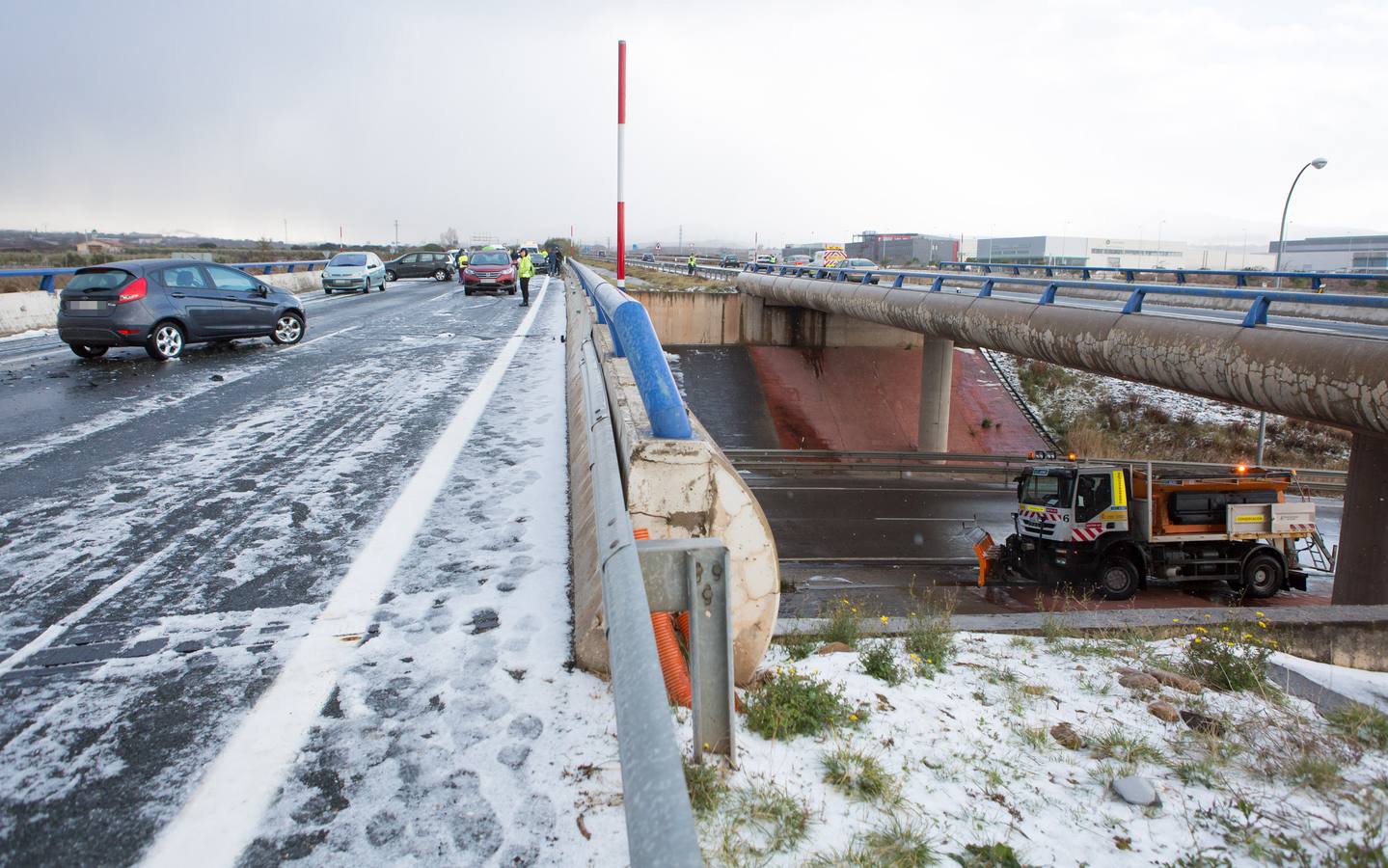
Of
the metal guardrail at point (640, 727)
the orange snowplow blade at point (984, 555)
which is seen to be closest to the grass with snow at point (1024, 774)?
the metal guardrail at point (640, 727)

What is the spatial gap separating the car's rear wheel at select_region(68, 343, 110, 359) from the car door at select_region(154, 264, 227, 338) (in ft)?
4.27

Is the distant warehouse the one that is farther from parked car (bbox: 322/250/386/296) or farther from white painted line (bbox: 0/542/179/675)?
white painted line (bbox: 0/542/179/675)

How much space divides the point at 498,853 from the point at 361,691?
1.21m

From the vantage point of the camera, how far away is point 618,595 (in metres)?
2.28

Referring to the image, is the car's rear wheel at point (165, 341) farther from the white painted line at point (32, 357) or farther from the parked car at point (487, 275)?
the parked car at point (487, 275)

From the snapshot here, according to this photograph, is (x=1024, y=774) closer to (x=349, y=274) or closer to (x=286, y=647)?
(x=286, y=647)

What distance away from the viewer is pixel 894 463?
96.8 feet

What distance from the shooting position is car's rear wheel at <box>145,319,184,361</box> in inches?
515

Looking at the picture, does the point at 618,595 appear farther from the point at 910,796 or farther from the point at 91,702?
the point at 91,702

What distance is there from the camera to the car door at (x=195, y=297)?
1365 centimetres

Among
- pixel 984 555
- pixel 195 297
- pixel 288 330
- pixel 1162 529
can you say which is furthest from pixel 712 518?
pixel 1162 529

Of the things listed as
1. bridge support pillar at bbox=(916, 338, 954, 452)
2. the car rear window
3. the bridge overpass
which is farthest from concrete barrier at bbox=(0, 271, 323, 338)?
bridge support pillar at bbox=(916, 338, 954, 452)

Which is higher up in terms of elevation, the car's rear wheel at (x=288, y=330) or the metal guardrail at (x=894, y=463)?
the car's rear wheel at (x=288, y=330)

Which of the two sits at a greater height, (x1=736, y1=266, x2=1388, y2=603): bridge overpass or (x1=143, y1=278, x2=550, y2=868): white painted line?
(x1=736, y1=266, x2=1388, y2=603): bridge overpass
